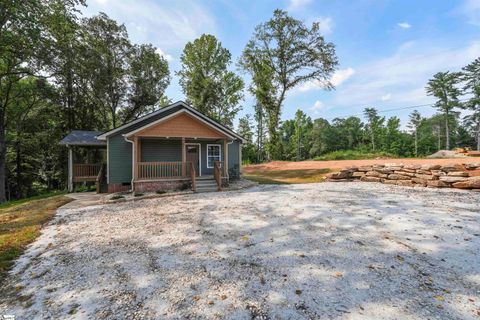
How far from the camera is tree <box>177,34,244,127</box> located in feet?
89.4

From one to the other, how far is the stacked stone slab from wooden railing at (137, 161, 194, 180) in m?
8.71

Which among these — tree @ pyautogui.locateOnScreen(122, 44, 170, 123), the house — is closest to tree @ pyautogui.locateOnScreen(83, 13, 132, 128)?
tree @ pyautogui.locateOnScreen(122, 44, 170, 123)

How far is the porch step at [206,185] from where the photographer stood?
10.9 metres

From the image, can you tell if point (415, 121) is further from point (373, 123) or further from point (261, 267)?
point (261, 267)

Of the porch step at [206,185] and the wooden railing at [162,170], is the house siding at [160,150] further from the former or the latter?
the porch step at [206,185]

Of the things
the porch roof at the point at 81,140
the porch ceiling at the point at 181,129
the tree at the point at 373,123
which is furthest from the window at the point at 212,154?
the tree at the point at 373,123

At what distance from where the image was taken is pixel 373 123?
46188mm

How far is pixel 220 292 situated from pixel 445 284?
2.78 m

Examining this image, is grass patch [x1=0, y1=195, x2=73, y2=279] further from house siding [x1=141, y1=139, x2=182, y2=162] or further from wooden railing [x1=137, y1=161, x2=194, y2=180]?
house siding [x1=141, y1=139, x2=182, y2=162]

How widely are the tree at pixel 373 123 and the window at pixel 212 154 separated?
1617 inches

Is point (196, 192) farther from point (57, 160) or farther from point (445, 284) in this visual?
point (57, 160)

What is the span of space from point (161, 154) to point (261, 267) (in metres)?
10.5

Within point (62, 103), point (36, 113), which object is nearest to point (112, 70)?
point (62, 103)

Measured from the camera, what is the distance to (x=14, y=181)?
22.8 metres
